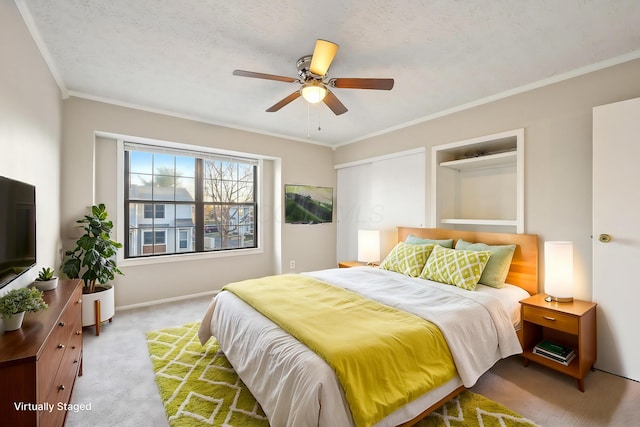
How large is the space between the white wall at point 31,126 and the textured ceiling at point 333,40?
0.17m

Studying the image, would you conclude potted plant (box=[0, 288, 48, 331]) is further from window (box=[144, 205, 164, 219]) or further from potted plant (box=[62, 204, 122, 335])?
window (box=[144, 205, 164, 219])

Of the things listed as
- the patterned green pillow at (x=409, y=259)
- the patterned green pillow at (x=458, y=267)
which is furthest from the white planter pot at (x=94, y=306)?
the patterned green pillow at (x=458, y=267)

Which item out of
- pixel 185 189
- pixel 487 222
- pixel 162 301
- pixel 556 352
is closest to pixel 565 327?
pixel 556 352

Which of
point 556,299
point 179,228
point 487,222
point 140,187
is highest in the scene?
point 140,187

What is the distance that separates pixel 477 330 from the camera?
203cm

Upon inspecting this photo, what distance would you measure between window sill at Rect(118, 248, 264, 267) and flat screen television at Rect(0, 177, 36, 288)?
72.1 inches

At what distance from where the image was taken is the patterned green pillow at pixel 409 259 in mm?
3068

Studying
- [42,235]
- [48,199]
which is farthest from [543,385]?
[48,199]

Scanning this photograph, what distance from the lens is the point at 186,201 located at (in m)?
4.20

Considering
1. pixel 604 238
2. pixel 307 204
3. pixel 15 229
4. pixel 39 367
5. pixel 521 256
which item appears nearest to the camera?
pixel 39 367

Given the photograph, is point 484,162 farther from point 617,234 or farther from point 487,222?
point 617,234

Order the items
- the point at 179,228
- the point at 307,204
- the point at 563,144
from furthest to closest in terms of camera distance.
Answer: the point at 307,204 < the point at 179,228 < the point at 563,144

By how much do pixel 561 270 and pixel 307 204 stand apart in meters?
3.46

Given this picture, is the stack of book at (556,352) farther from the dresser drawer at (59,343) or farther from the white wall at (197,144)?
the white wall at (197,144)
